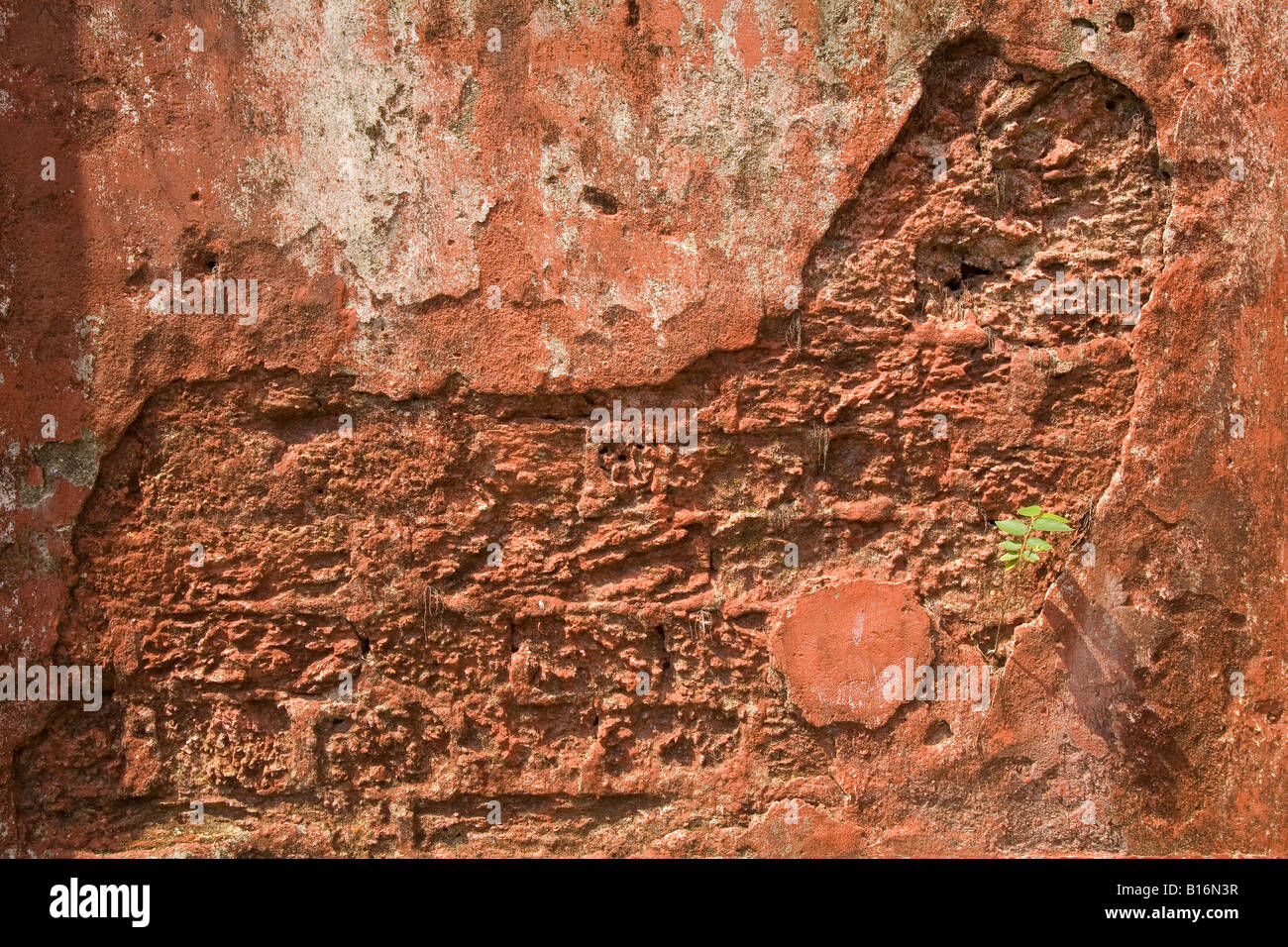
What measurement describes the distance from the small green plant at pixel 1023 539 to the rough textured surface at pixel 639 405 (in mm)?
44

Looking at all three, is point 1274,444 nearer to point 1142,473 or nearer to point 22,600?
point 1142,473

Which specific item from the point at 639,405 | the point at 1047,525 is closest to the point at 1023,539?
the point at 1047,525

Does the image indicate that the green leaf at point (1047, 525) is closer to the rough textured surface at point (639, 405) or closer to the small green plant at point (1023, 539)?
the small green plant at point (1023, 539)

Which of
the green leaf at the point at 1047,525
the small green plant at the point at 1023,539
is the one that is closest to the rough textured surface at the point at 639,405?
the small green plant at the point at 1023,539

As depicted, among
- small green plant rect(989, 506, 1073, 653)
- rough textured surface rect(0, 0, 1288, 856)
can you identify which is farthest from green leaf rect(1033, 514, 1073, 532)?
rough textured surface rect(0, 0, 1288, 856)

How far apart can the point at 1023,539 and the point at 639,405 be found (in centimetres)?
121

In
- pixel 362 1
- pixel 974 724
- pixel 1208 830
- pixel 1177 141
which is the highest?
pixel 362 1

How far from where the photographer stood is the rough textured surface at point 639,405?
2.82 m

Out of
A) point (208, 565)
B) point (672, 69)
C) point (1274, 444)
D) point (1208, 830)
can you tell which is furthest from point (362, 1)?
point (1208, 830)

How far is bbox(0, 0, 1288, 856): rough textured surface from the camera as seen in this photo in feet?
9.25

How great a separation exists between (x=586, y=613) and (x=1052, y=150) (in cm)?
198

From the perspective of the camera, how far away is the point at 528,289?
2885mm

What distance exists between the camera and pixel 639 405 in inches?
114

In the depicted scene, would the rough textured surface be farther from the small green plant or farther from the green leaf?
the green leaf
